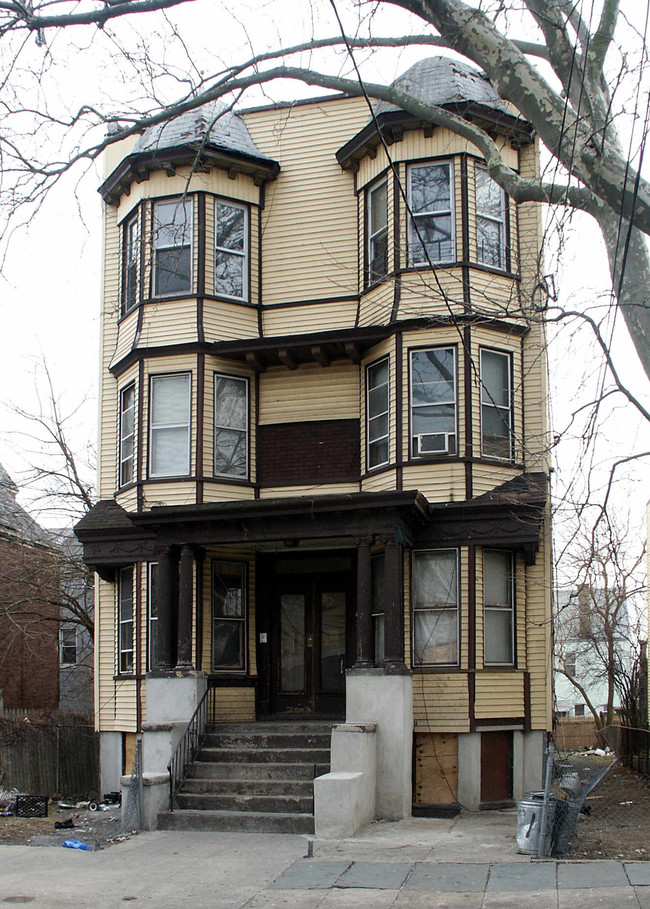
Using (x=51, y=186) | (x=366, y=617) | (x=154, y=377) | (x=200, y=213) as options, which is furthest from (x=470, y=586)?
(x=51, y=186)

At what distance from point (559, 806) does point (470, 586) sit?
17.7 ft

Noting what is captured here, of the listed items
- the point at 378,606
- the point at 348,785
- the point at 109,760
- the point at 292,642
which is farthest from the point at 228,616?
the point at 348,785

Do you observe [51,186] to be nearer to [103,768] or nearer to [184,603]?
[184,603]

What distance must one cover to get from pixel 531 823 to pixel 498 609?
5.71 meters

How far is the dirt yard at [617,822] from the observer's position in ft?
35.8

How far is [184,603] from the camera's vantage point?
1608 cm

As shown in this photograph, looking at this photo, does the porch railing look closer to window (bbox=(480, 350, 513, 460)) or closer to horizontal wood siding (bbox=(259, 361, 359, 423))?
horizontal wood siding (bbox=(259, 361, 359, 423))

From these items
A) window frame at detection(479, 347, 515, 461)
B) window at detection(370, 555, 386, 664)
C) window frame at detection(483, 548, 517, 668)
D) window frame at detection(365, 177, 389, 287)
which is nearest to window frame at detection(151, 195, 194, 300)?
window frame at detection(365, 177, 389, 287)

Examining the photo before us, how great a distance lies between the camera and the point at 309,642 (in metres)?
17.7

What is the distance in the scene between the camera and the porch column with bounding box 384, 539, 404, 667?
48.8 ft

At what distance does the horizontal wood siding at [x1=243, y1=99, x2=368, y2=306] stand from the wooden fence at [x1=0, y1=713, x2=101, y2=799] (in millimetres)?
8902

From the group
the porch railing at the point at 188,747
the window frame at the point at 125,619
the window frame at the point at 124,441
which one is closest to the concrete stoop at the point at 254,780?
the porch railing at the point at 188,747

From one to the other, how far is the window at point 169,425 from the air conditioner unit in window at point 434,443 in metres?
3.91

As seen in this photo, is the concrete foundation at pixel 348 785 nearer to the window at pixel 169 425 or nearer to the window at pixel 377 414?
the window at pixel 377 414
